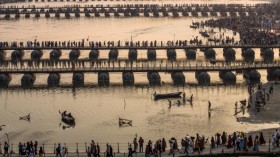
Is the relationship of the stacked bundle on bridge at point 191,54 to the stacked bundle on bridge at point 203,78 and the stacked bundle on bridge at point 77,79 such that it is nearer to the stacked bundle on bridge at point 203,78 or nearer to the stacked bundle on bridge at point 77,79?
the stacked bundle on bridge at point 203,78

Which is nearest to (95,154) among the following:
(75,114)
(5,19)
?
(75,114)

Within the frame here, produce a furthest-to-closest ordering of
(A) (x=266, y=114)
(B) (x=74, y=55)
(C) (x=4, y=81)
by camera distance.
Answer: (B) (x=74, y=55) → (C) (x=4, y=81) → (A) (x=266, y=114)

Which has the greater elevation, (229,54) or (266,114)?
(229,54)

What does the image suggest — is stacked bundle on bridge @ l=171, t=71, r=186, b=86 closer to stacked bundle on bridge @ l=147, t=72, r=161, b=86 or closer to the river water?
the river water

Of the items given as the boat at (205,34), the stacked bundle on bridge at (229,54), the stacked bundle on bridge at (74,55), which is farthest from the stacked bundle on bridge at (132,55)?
the boat at (205,34)

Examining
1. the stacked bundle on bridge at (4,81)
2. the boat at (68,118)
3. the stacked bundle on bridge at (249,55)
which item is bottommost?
the boat at (68,118)

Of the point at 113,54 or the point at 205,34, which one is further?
the point at 205,34

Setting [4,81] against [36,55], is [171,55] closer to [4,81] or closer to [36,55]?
[36,55]

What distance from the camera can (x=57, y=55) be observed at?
83.6 m

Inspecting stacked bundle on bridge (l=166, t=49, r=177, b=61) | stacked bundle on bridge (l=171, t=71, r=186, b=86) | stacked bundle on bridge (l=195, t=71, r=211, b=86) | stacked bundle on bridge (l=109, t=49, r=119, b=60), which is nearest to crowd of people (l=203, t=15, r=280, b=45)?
stacked bundle on bridge (l=166, t=49, r=177, b=61)

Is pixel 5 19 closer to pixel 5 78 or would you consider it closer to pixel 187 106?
pixel 5 78

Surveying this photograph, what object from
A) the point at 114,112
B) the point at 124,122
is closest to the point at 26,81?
the point at 114,112

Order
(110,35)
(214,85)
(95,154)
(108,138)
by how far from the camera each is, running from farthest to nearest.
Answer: (110,35) < (214,85) < (108,138) < (95,154)

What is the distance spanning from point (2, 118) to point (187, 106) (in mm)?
17690
